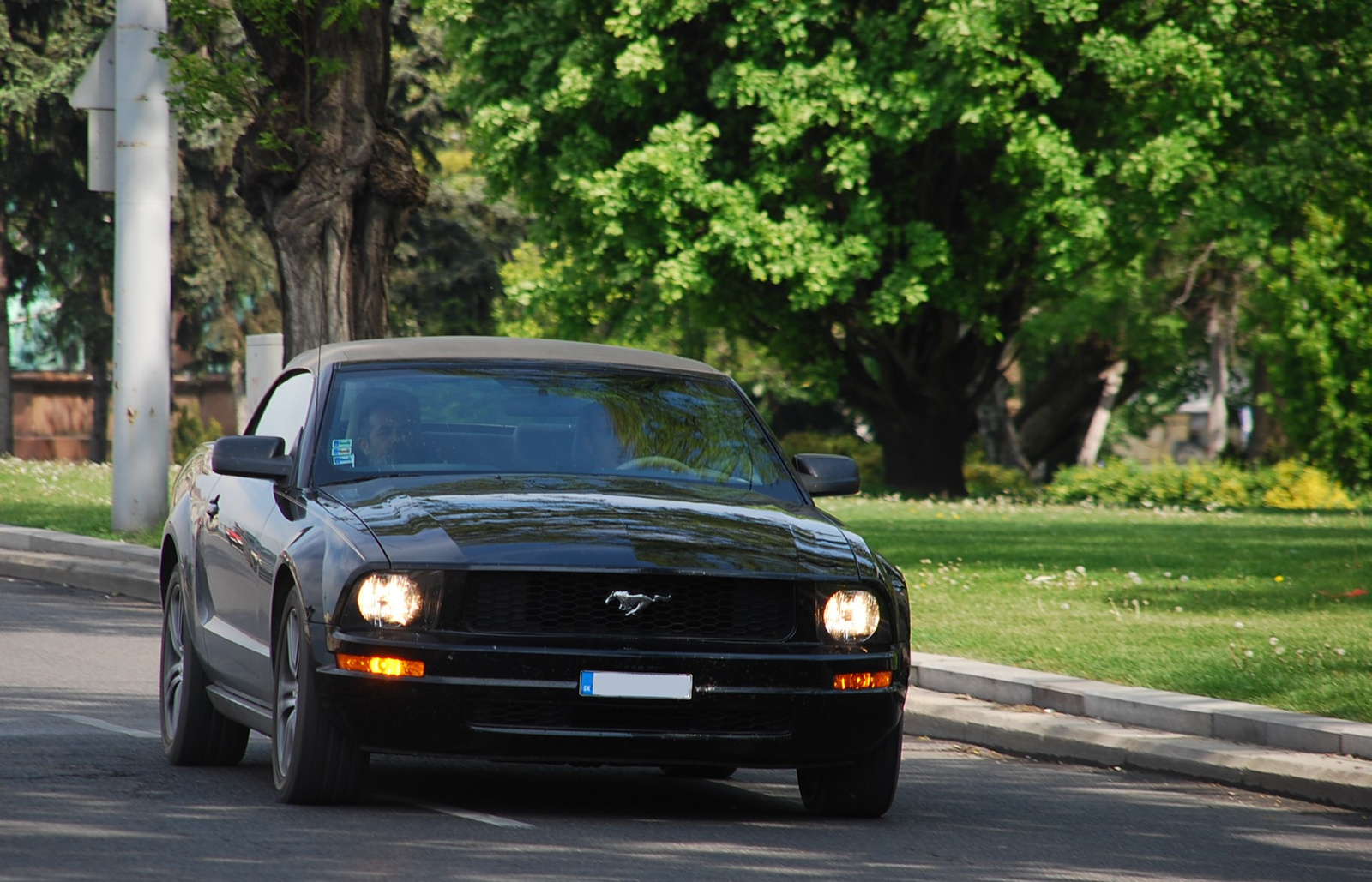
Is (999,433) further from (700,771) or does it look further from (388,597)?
(388,597)

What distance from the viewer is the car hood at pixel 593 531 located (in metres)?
6.07

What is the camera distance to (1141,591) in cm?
1378

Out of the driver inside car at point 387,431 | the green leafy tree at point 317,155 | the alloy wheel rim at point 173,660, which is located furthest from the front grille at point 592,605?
the green leafy tree at point 317,155

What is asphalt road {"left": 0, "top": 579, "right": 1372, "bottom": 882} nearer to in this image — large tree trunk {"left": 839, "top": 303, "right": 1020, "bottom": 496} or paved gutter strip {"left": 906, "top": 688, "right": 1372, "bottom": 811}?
paved gutter strip {"left": 906, "top": 688, "right": 1372, "bottom": 811}

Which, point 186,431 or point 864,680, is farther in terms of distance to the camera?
point 186,431

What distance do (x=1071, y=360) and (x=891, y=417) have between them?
10589 millimetres

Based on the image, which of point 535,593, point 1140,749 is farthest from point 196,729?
point 1140,749

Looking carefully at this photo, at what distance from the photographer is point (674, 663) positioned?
611 centimetres

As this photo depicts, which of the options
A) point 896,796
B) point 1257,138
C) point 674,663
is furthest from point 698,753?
point 1257,138

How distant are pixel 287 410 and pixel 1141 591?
302 inches

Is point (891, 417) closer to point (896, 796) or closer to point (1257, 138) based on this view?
point (1257, 138)

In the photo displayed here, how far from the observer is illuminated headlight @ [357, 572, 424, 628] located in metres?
6.04

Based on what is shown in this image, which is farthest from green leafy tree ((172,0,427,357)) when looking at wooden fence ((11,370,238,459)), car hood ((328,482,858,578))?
wooden fence ((11,370,238,459))

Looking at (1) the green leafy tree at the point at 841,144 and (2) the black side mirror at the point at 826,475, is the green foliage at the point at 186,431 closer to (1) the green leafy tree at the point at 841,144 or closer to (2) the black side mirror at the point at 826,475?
(1) the green leafy tree at the point at 841,144
